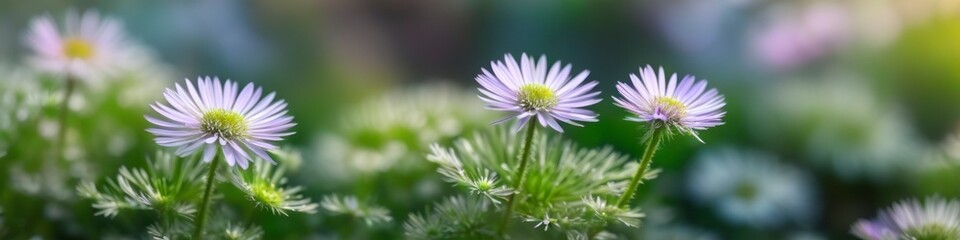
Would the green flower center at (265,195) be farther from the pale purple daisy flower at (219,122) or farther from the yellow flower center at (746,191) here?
the yellow flower center at (746,191)

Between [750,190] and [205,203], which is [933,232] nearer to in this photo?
[750,190]

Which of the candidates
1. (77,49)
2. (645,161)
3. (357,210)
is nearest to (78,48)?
(77,49)

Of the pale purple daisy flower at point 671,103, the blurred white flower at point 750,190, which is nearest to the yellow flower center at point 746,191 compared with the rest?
the blurred white flower at point 750,190

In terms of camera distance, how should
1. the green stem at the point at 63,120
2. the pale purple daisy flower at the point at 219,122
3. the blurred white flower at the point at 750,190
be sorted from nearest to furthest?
the pale purple daisy flower at the point at 219,122 → the green stem at the point at 63,120 → the blurred white flower at the point at 750,190

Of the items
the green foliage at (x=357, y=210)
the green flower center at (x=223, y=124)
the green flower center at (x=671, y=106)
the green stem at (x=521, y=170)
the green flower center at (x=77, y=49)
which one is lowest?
the green flower center at (x=223, y=124)

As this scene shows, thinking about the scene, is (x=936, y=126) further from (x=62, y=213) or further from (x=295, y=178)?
(x=62, y=213)

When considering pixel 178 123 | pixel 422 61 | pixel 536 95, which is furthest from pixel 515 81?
pixel 422 61

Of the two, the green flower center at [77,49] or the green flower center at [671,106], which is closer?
the green flower center at [671,106]

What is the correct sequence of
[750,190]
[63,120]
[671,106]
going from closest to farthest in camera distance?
[671,106], [63,120], [750,190]
